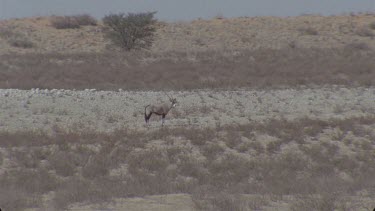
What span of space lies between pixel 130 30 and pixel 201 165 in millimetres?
32934

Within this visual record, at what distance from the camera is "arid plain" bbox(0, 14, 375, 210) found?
1055 centimetres

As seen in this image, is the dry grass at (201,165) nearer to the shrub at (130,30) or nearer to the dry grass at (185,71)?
the dry grass at (185,71)

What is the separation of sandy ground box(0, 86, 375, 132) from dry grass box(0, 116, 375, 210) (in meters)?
1.54

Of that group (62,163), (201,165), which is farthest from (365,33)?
(62,163)

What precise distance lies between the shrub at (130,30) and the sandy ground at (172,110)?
2084cm

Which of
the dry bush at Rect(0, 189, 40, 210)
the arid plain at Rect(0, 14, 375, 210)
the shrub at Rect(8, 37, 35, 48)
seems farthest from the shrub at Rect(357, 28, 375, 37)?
the dry bush at Rect(0, 189, 40, 210)

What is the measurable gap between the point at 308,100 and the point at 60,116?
28.0 feet

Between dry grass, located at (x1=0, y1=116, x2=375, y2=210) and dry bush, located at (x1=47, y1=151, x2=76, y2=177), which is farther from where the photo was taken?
dry bush, located at (x1=47, y1=151, x2=76, y2=177)

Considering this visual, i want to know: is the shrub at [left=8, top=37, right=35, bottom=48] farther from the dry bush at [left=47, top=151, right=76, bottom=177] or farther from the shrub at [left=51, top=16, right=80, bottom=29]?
the dry bush at [left=47, top=151, right=76, bottom=177]

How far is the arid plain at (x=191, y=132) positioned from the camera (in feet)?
34.6

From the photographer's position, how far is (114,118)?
1988 centimetres

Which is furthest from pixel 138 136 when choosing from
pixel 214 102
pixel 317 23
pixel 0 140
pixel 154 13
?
pixel 317 23

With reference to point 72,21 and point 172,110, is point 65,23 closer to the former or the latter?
point 72,21

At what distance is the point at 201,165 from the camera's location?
1434 cm
